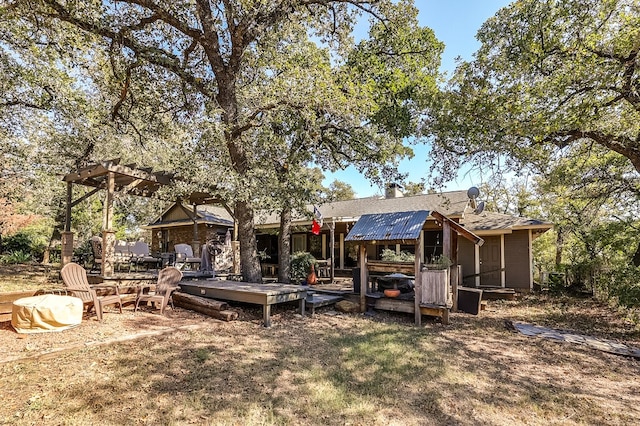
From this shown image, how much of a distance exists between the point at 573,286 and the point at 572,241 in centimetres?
604

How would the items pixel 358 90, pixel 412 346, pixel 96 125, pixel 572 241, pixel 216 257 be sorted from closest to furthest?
pixel 412 346 → pixel 358 90 → pixel 216 257 → pixel 96 125 → pixel 572 241

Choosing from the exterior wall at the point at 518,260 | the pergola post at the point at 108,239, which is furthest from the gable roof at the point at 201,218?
the exterior wall at the point at 518,260

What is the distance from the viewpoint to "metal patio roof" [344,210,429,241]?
7102mm

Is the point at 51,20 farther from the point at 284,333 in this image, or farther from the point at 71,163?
the point at 71,163

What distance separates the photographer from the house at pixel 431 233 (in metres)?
12.0

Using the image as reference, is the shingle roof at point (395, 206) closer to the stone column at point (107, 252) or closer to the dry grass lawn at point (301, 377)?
the stone column at point (107, 252)

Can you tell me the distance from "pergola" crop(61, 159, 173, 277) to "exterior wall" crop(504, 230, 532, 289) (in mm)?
11790

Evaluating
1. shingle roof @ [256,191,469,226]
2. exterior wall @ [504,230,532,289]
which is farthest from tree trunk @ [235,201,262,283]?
exterior wall @ [504,230,532,289]

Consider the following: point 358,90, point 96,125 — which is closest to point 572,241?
point 358,90

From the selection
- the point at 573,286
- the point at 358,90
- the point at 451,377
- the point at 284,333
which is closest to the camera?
the point at 451,377

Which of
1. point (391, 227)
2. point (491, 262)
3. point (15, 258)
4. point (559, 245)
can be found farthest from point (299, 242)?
point (559, 245)

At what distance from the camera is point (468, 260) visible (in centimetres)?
1284

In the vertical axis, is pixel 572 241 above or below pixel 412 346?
above

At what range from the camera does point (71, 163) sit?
15.0 metres
